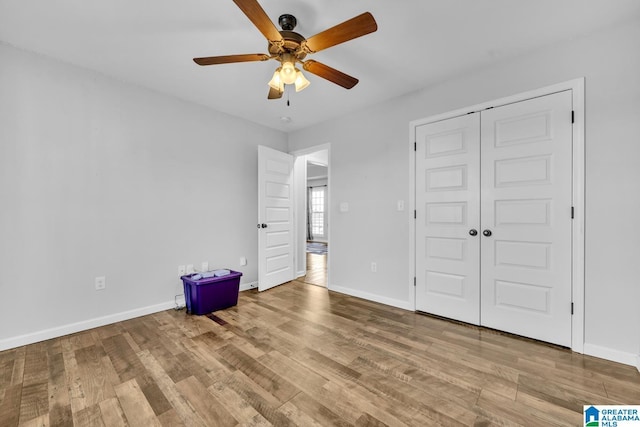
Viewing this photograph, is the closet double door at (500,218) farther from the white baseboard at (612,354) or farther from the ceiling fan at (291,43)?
the ceiling fan at (291,43)

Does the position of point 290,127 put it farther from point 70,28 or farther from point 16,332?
point 16,332

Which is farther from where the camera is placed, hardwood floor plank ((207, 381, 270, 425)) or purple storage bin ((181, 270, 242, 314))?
purple storage bin ((181, 270, 242, 314))

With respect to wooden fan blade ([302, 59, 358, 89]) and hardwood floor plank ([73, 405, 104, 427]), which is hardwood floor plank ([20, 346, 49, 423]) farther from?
wooden fan blade ([302, 59, 358, 89])

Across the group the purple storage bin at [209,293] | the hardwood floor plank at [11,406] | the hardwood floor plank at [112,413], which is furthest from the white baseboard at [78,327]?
the hardwood floor plank at [112,413]

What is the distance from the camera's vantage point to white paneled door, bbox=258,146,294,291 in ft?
12.1

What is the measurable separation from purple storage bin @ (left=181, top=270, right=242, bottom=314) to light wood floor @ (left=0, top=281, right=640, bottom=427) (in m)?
0.28

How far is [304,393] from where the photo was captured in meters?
1.60

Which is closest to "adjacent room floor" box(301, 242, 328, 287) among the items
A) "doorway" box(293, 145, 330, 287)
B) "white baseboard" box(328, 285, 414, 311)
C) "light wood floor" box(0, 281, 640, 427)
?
"doorway" box(293, 145, 330, 287)

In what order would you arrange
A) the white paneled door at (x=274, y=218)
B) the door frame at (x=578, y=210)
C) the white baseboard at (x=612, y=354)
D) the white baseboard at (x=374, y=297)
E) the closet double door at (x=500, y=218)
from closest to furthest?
1. the white baseboard at (x=612, y=354)
2. the door frame at (x=578, y=210)
3. the closet double door at (x=500, y=218)
4. the white baseboard at (x=374, y=297)
5. the white paneled door at (x=274, y=218)

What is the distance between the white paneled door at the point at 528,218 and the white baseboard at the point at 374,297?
767mm

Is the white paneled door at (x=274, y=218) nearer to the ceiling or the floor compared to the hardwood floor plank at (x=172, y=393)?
nearer to the ceiling

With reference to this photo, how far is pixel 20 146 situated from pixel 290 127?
116 inches

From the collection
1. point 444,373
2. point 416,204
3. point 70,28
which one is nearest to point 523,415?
point 444,373

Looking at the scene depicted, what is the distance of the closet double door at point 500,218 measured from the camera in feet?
7.16
